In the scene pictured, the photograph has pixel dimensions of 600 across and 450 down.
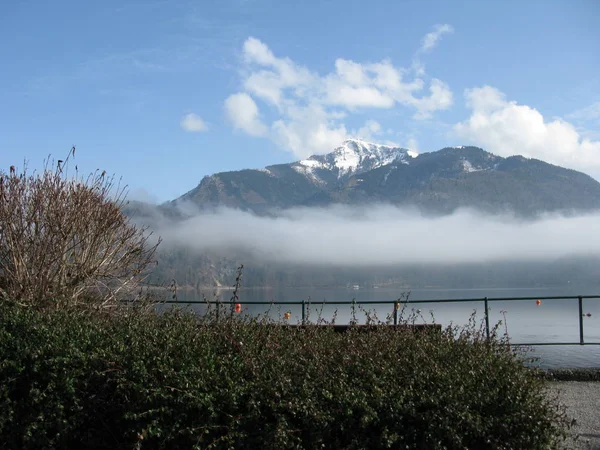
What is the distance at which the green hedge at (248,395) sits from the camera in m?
5.07

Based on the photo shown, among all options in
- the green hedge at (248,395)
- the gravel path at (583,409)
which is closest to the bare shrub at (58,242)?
the green hedge at (248,395)

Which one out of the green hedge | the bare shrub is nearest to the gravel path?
the green hedge

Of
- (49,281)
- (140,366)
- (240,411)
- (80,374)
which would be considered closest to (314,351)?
(240,411)

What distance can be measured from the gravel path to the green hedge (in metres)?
0.98

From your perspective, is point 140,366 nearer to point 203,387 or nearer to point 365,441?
point 203,387

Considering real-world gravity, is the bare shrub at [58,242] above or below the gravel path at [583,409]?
above

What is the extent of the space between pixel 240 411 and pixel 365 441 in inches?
40.8

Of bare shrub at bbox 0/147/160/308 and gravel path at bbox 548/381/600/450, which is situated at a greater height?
bare shrub at bbox 0/147/160/308

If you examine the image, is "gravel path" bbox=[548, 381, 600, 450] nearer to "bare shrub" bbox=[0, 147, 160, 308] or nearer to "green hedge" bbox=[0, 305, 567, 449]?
"green hedge" bbox=[0, 305, 567, 449]

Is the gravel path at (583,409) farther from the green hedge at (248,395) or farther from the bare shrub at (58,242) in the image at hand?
the bare shrub at (58,242)

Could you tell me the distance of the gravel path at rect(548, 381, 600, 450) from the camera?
653 centimetres

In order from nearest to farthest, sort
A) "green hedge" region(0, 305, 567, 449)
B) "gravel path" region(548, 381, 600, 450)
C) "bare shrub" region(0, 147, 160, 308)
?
"green hedge" region(0, 305, 567, 449) < "gravel path" region(548, 381, 600, 450) < "bare shrub" region(0, 147, 160, 308)

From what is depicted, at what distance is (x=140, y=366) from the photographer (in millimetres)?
5566

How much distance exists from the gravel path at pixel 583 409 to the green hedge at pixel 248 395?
3.22ft
